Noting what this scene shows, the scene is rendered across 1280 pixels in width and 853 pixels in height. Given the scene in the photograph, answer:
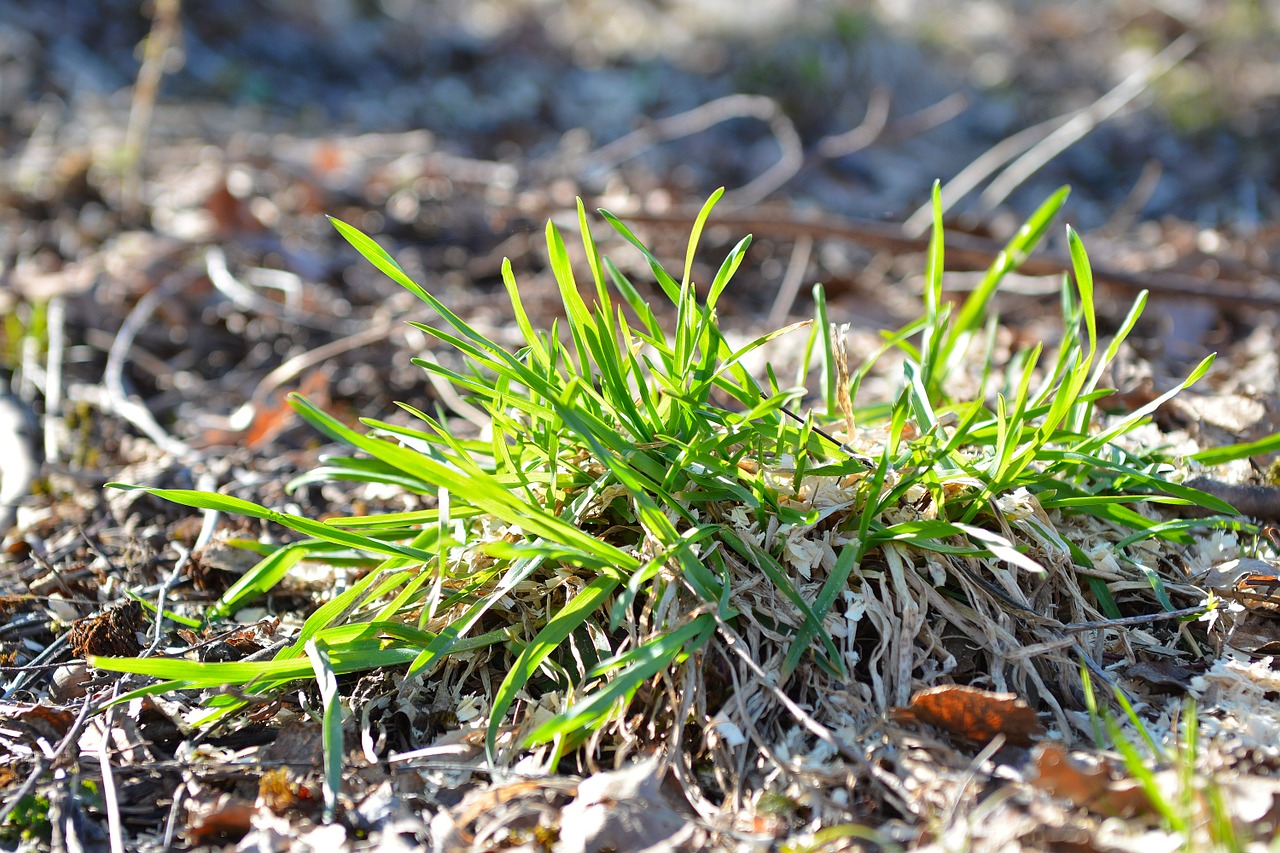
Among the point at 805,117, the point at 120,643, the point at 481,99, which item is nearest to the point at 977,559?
the point at 120,643

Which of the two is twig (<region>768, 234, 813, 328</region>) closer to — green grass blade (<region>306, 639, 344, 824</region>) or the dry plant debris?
the dry plant debris

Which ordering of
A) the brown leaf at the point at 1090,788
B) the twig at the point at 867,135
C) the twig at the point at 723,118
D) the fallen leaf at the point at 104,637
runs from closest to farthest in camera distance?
Result: 1. the brown leaf at the point at 1090,788
2. the fallen leaf at the point at 104,637
3. the twig at the point at 867,135
4. the twig at the point at 723,118

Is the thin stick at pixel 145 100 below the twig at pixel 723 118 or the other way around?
the other way around

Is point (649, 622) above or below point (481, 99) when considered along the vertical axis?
below

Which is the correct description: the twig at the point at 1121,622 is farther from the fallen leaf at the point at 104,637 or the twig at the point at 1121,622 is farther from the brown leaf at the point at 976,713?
the fallen leaf at the point at 104,637

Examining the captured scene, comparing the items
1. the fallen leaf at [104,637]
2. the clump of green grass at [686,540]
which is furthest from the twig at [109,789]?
the fallen leaf at [104,637]

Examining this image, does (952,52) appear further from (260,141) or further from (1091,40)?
(260,141)

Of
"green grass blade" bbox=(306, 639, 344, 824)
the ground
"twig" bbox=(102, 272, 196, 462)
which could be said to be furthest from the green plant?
"twig" bbox=(102, 272, 196, 462)

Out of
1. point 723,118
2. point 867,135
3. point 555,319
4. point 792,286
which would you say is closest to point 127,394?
point 555,319
